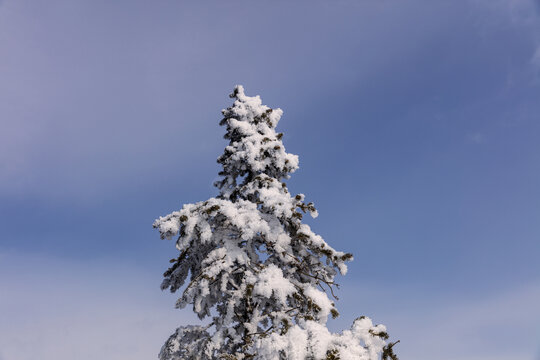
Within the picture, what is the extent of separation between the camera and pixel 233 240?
11320 millimetres

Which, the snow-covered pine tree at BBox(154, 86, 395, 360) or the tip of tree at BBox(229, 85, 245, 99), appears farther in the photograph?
the tip of tree at BBox(229, 85, 245, 99)

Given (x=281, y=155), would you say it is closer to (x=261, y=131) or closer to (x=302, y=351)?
Answer: (x=261, y=131)

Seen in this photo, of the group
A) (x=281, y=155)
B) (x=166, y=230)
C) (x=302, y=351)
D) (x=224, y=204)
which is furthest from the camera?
(x=281, y=155)

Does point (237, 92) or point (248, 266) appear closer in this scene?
point (248, 266)

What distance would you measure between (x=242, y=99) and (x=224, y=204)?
5284 millimetres

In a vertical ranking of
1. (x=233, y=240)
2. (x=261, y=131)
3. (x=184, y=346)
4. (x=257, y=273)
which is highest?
(x=261, y=131)

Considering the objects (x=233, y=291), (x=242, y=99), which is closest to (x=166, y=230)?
(x=233, y=291)

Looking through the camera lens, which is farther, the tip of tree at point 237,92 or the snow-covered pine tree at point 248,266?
the tip of tree at point 237,92

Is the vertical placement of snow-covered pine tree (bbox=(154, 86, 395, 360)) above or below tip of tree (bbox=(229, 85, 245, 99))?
below

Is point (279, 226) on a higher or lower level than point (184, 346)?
higher

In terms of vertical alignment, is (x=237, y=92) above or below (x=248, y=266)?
above

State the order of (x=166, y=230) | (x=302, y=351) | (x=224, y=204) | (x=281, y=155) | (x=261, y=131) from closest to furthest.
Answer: (x=302, y=351) < (x=166, y=230) < (x=224, y=204) < (x=281, y=155) < (x=261, y=131)

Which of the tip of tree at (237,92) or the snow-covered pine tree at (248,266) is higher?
the tip of tree at (237,92)

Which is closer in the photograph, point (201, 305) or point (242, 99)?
point (201, 305)
